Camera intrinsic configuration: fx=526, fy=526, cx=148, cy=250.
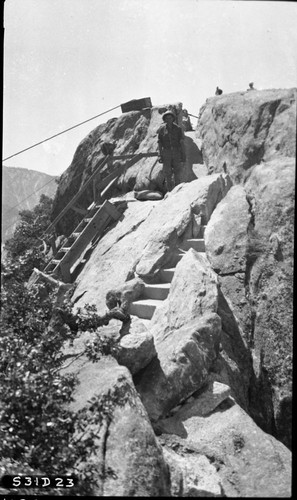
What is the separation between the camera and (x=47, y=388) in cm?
Answer: 516

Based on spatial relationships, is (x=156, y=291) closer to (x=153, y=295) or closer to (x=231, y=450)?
Answer: (x=153, y=295)

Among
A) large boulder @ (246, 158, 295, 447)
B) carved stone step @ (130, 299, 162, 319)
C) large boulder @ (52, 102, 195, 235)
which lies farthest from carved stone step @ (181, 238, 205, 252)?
large boulder @ (52, 102, 195, 235)

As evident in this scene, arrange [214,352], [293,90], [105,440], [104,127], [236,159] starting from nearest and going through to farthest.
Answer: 1. [105,440]
2. [214,352]
3. [293,90]
4. [236,159]
5. [104,127]

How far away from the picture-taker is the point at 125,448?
5.01 m

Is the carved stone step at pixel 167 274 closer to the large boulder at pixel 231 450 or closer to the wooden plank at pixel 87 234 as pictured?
the large boulder at pixel 231 450

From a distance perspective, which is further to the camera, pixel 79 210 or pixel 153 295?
pixel 79 210

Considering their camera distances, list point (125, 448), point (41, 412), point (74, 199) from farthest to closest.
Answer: point (74, 199) < point (41, 412) < point (125, 448)

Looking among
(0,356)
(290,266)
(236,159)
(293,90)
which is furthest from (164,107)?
(0,356)

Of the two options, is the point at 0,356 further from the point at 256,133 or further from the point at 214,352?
the point at 256,133

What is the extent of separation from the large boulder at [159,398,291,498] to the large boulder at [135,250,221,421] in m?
0.33

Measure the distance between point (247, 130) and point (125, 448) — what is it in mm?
7329

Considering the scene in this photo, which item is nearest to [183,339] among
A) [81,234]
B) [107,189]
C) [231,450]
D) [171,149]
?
[231,450]

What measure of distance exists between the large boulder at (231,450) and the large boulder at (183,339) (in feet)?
1.08

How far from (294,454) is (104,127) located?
11.5 meters
